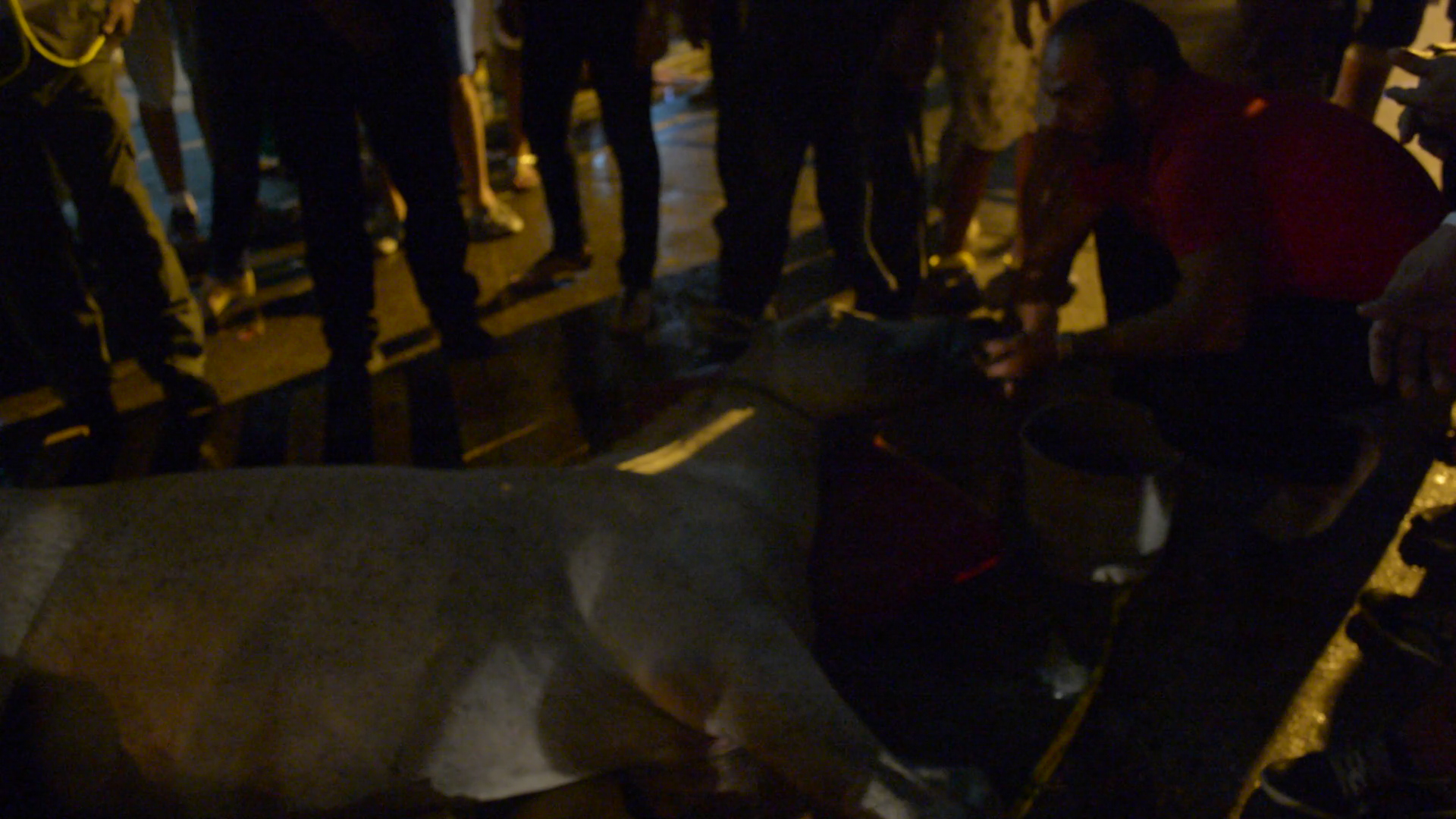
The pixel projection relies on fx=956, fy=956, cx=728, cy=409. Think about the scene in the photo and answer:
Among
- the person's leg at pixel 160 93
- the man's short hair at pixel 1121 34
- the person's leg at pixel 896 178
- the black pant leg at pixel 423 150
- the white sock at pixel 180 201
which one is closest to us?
the man's short hair at pixel 1121 34

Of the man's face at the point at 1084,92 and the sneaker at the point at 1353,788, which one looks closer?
the sneaker at the point at 1353,788

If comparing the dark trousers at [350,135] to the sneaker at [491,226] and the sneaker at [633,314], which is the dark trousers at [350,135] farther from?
the sneaker at [491,226]

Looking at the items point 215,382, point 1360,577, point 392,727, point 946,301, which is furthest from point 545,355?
point 1360,577

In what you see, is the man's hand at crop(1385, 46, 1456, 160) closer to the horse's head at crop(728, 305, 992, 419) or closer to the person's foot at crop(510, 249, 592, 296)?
the horse's head at crop(728, 305, 992, 419)

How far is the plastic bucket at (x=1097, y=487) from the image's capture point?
85.0 inches

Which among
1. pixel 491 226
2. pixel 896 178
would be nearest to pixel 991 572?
pixel 896 178

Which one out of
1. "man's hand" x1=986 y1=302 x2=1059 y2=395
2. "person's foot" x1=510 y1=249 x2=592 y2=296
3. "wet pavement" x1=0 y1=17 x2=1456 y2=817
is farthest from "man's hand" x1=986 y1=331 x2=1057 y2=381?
"person's foot" x1=510 y1=249 x2=592 y2=296

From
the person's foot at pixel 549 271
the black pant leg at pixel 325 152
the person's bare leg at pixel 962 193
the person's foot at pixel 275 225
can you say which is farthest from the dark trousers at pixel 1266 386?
the person's foot at pixel 275 225

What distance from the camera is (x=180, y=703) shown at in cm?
151

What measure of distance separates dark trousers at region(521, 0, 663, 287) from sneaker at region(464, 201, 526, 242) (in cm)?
83

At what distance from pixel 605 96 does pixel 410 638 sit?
238 centimetres

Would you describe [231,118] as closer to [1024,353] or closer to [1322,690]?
[1024,353]

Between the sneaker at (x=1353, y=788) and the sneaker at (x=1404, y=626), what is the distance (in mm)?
430

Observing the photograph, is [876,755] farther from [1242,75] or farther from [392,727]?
[1242,75]
